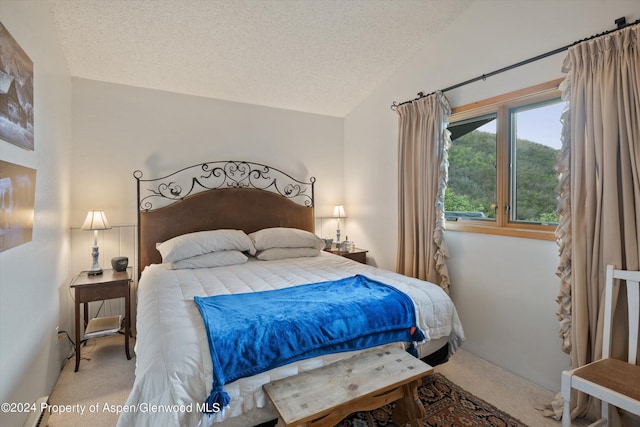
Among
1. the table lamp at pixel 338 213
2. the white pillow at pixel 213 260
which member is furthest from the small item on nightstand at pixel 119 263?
the table lamp at pixel 338 213

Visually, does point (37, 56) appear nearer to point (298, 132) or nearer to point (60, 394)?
point (60, 394)

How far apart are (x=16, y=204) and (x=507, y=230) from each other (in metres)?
3.09

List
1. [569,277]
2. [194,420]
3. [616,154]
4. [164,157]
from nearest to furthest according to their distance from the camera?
[194,420] < [616,154] < [569,277] < [164,157]

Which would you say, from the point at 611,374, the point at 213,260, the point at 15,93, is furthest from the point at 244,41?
the point at 611,374

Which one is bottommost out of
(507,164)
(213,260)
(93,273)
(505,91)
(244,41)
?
(93,273)

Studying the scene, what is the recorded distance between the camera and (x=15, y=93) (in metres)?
1.53

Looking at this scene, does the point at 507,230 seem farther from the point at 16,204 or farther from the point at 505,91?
the point at 16,204

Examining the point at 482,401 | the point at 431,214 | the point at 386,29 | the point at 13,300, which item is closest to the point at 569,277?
the point at 482,401

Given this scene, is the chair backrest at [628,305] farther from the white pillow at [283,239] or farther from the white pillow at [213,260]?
the white pillow at [213,260]

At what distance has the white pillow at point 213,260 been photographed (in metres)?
2.84

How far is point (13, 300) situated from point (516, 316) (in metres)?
3.15

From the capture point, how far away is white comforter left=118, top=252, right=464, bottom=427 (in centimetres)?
126

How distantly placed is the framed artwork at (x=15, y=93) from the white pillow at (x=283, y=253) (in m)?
1.97

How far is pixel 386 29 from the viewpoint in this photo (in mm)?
2926
